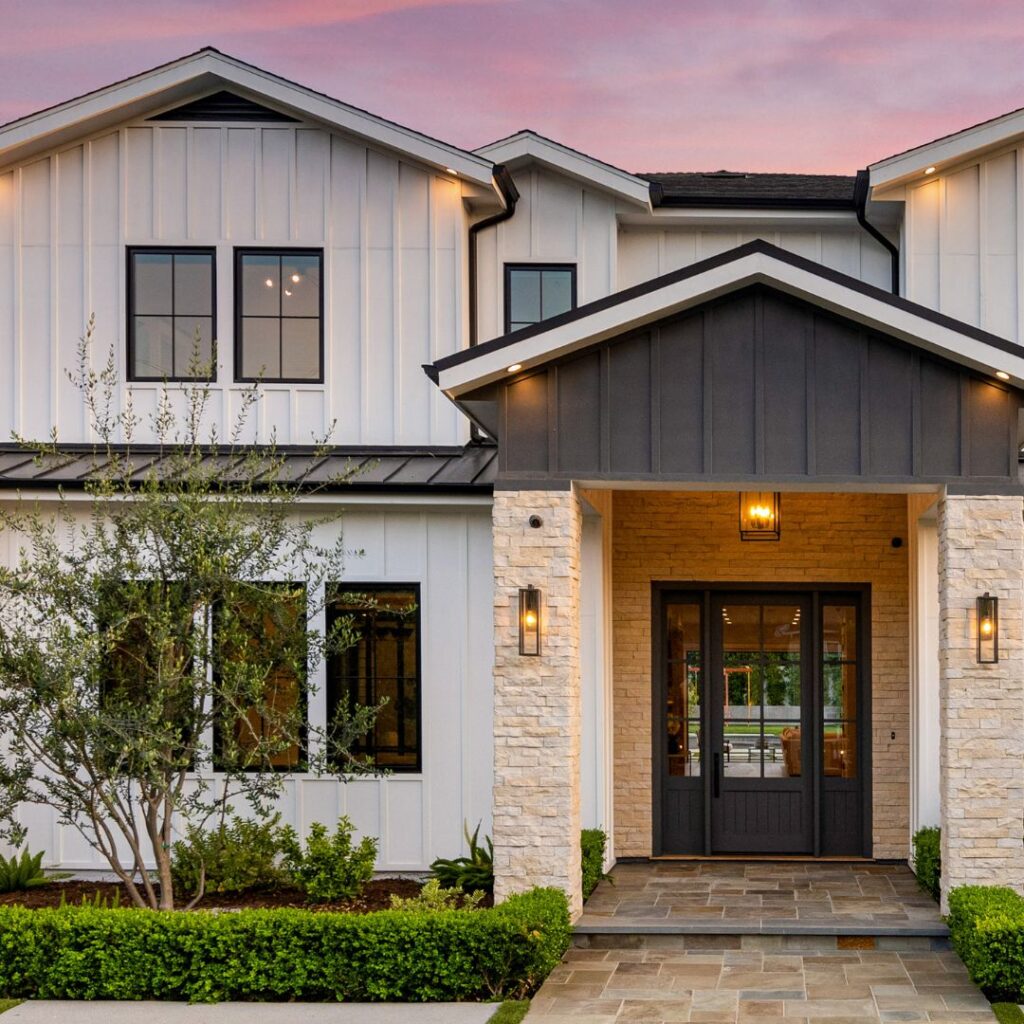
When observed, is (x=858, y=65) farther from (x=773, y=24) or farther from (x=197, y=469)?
(x=197, y=469)

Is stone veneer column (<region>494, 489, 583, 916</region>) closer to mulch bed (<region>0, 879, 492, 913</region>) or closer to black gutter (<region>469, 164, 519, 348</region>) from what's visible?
mulch bed (<region>0, 879, 492, 913</region>)

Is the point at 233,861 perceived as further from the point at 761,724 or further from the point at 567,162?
the point at 567,162

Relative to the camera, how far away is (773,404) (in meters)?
8.55

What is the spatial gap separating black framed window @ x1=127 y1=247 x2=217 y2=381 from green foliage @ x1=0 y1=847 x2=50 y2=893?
177 inches

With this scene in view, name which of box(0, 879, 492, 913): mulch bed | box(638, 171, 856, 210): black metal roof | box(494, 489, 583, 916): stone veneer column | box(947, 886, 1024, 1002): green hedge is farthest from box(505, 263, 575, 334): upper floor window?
box(947, 886, 1024, 1002): green hedge

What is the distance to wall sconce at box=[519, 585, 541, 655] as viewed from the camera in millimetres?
8648

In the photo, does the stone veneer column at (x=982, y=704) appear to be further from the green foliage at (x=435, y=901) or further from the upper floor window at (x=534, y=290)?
the upper floor window at (x=534, y=290)

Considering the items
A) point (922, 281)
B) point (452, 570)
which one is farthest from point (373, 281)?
point (922, 281)

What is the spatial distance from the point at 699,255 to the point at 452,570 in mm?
4403

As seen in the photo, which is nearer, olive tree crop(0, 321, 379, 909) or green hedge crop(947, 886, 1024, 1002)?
green hedge crop(947, 886, 1024, 1002)

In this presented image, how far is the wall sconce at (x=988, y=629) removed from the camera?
8406 millimetres

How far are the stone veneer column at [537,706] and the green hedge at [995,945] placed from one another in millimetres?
2682

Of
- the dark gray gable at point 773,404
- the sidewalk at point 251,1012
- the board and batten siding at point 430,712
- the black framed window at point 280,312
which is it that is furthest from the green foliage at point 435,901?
the black framed window at point 280,312

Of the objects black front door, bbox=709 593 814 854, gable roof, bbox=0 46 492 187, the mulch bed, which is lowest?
the mulch bed
